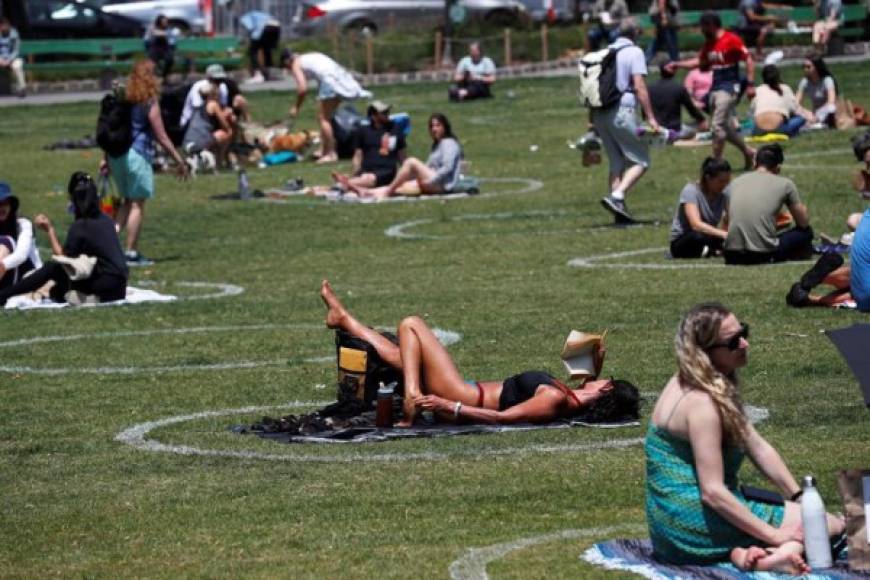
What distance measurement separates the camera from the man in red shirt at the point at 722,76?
2620cm

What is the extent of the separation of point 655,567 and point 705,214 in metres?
11.0

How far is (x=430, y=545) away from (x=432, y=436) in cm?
265

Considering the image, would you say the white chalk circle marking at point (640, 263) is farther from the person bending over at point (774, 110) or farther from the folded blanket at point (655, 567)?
the folded blanket at point (655, 567)

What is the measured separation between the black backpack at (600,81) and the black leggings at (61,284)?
20.3ft

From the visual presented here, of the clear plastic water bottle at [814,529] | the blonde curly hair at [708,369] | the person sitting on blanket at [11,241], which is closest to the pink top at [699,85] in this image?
the person sitting on blanket at [11,241]

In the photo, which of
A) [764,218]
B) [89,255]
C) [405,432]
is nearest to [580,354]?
[405,432]

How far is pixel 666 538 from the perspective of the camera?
810 cm

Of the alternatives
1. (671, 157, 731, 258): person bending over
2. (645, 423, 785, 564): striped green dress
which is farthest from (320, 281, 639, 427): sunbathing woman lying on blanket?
(671, 157, 731, 258): person bending over

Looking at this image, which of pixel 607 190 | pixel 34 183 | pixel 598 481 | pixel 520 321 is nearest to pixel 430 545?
pixel 598 481

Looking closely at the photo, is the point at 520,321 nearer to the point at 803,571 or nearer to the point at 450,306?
the point at 450,306

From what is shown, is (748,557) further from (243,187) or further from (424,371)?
(243,187)

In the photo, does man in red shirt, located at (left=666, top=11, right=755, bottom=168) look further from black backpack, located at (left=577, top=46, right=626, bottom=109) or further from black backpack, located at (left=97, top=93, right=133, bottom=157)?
black backpack, located at (left=97, top=93, right=133, bottom=157)

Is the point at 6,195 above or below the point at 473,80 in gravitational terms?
above

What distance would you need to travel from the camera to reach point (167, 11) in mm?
54438
